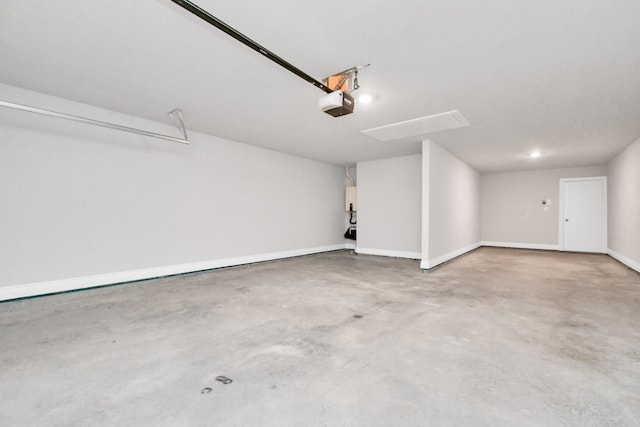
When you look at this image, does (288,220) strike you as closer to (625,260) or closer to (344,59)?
(344,59)

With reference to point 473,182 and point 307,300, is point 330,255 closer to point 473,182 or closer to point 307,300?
point 307,300

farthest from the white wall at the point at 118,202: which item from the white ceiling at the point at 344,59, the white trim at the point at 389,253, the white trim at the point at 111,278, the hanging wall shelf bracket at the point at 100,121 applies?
the white trim at the point at 389,253

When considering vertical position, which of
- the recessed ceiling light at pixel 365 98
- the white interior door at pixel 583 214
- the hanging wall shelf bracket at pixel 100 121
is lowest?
the white interior door at pixel 583 214

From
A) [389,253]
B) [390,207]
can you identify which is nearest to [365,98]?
[390,207]

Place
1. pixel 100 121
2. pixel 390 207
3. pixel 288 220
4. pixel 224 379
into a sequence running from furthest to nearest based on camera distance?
1. pixel 390 207
2. pixel 288 220
3. pixel 100 121
4. pixel 224 379

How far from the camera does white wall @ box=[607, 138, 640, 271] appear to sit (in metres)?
5.12

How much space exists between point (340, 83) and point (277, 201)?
385 cm

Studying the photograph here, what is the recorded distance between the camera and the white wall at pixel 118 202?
134 inches

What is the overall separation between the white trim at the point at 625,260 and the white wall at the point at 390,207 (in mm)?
3706

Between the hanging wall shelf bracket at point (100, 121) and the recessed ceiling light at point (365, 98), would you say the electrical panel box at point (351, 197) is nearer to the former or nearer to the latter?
the recessed ceiling light at point (365, 98)

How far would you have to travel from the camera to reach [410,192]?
659 centimetres

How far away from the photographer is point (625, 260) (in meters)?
5.78

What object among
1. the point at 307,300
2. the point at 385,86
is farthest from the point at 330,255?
the point at 385,86

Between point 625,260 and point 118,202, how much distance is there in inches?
367
